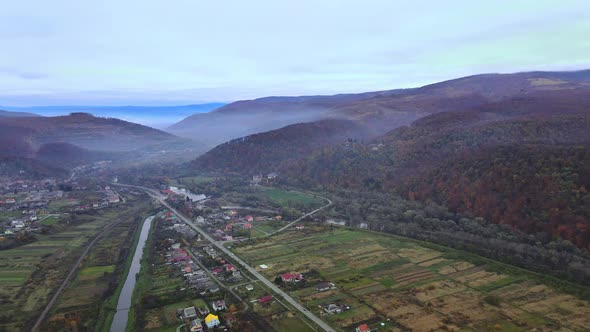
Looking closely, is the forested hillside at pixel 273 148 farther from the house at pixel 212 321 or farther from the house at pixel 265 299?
the house at pixel 212 321

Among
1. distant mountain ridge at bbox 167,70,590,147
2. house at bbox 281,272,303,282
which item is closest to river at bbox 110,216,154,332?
house at bbox 281,272,303,282

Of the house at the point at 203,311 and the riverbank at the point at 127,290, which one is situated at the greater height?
the house at the point at 203,311

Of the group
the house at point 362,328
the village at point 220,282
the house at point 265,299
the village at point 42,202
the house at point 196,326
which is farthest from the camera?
the village at point 42,202

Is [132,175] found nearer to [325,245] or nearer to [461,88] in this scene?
[325,245]

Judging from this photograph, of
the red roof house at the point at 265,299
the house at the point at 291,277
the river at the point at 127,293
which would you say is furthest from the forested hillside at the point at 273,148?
the red roof house at the point at 265,299

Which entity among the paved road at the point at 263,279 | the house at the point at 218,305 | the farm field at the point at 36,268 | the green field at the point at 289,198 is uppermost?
the farm field at the point at 36,268
